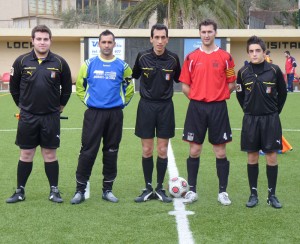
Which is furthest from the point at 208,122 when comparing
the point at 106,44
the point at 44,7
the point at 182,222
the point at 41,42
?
the point at 44,7

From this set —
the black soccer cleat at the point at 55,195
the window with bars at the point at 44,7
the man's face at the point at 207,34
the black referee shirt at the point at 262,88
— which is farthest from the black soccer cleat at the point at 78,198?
the window with bars at the point at 44,7

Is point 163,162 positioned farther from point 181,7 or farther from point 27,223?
point 181,7

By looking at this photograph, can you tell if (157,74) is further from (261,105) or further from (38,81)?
(38,81)

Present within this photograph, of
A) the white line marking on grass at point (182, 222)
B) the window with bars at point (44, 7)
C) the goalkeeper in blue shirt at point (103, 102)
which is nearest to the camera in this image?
the white line marking on grass at point (182, 222)

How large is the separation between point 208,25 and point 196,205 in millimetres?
2007

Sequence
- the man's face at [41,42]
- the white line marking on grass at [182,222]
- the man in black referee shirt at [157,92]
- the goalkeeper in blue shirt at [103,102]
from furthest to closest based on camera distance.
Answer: the man in black referee shirt at [157,92] < the goalkeeper in blue shirt at [103,102] < the man's face at [41,42] < the white line marking on grass at [182,222]

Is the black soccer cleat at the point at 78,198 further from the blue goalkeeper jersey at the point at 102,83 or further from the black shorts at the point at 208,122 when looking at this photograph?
the black shorts at the point at 208,122

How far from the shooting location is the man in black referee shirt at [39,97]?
20.6 feet

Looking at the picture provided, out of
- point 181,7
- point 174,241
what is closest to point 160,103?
point 174,241

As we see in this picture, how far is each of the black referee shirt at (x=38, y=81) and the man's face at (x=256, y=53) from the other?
6.85ft

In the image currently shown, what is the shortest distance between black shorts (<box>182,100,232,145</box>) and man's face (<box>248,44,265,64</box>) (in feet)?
1.97

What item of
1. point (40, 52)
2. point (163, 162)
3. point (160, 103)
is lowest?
point (163, 162)

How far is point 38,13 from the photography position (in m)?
55.4

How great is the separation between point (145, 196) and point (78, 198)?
771mm
